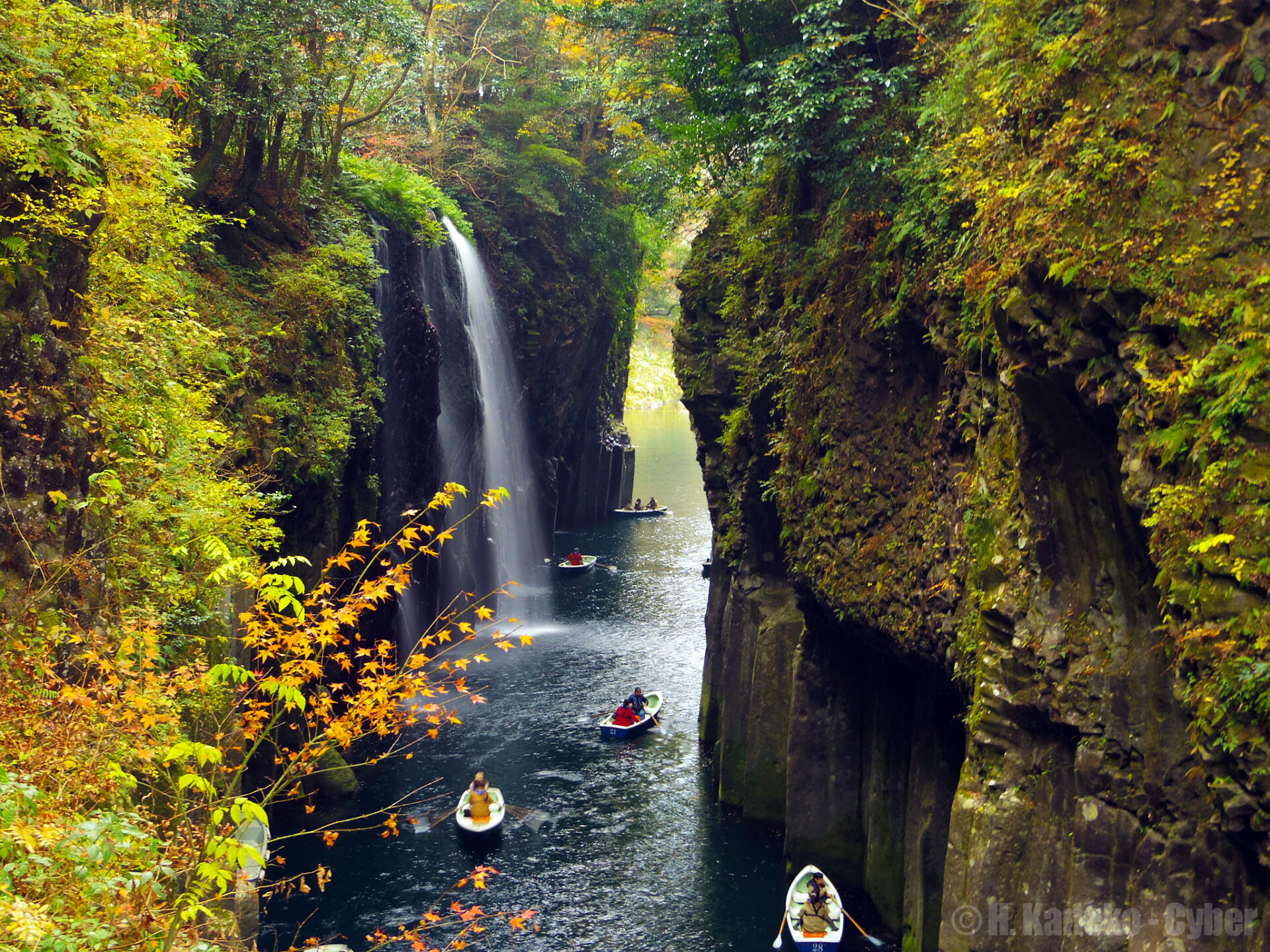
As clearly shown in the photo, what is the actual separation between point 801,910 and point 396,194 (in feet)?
75.3

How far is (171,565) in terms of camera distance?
12.7 m

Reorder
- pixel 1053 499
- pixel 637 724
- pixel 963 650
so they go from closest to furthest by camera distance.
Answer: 1. pixel 1053 499
2. pixel 963 650
3. pixel 637 724

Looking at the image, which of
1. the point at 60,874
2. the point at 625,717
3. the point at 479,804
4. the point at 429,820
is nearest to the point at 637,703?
the point at 625,717

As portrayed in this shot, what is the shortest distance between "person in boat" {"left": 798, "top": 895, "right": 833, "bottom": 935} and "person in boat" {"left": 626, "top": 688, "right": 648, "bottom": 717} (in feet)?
31.7

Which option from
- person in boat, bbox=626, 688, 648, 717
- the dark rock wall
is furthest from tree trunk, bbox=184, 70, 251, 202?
person in boat, bbox=626, 688, 648, 717

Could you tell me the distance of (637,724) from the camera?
24.7 metres

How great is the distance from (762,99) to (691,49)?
3.10m

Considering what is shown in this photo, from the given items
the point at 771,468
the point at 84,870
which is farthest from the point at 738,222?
the point at 84,870

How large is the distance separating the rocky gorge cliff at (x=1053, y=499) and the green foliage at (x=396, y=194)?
52.1ft

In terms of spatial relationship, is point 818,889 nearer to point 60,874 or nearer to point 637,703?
point 637,703

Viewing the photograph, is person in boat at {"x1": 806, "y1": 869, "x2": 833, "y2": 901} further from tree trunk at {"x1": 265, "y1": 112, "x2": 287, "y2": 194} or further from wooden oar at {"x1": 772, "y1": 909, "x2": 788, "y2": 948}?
tree trunk at {"x1": 265, "y1": 112, "x2": 287, "y2": 194}

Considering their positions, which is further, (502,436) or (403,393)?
(502,436)

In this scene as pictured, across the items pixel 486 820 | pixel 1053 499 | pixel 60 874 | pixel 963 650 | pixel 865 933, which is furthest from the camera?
pixel 486 820

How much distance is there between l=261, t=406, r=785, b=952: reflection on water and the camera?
16594 mm
